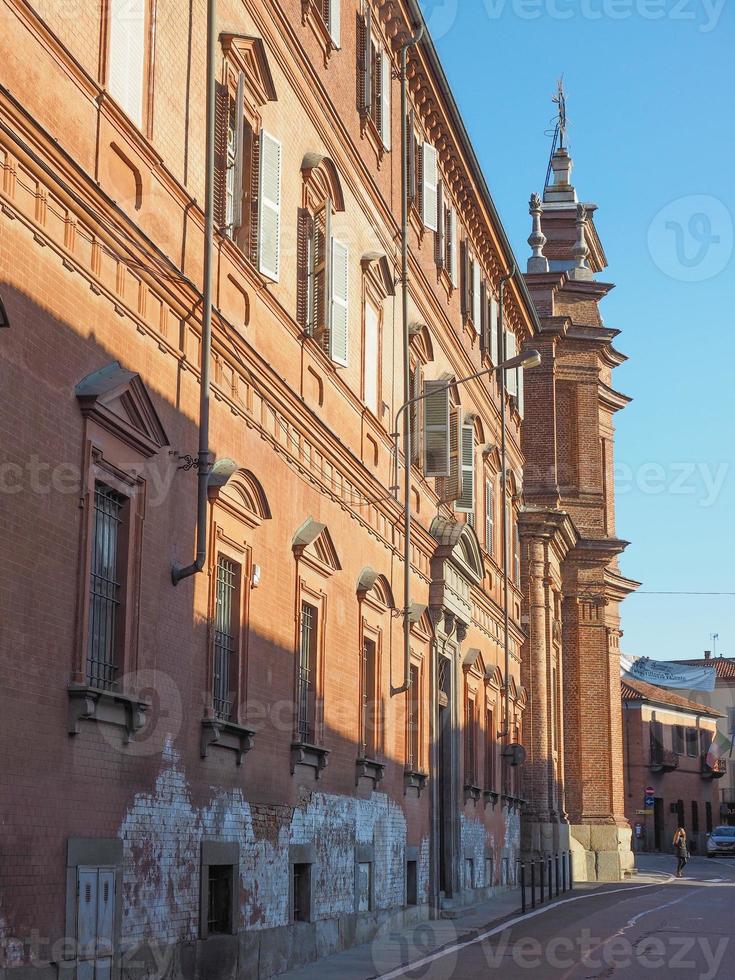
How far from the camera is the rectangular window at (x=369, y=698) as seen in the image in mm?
20062

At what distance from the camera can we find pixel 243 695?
48.4 feet

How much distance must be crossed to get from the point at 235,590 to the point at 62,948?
17.0 ft

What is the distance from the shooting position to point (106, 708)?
11141mm

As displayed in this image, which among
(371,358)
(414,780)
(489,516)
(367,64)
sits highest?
(367,64)

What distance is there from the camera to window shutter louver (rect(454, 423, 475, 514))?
26.5 meters

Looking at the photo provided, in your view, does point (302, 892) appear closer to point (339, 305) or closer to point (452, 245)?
point (339, 305)

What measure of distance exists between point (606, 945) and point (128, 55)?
Answer: 12445mm

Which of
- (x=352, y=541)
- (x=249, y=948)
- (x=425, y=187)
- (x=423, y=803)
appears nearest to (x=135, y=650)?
(x=249, y=948)

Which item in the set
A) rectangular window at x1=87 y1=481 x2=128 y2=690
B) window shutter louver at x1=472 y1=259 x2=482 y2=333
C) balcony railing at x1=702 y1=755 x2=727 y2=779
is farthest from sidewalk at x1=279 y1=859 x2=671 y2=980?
balcony railing at x1=702 y1=755 x2=727 y2=779

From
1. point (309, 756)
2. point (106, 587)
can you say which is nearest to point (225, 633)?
point (309, 756)

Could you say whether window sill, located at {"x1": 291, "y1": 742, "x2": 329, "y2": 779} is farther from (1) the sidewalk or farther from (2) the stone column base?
(2) the stone column base

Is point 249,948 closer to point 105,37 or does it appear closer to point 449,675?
point 105,37

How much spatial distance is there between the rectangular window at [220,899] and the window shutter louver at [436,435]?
10.9 m

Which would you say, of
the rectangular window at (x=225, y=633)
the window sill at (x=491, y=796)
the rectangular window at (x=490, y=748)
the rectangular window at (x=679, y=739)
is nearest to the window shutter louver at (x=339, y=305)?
the rectangular window at (x=225, y=633)
